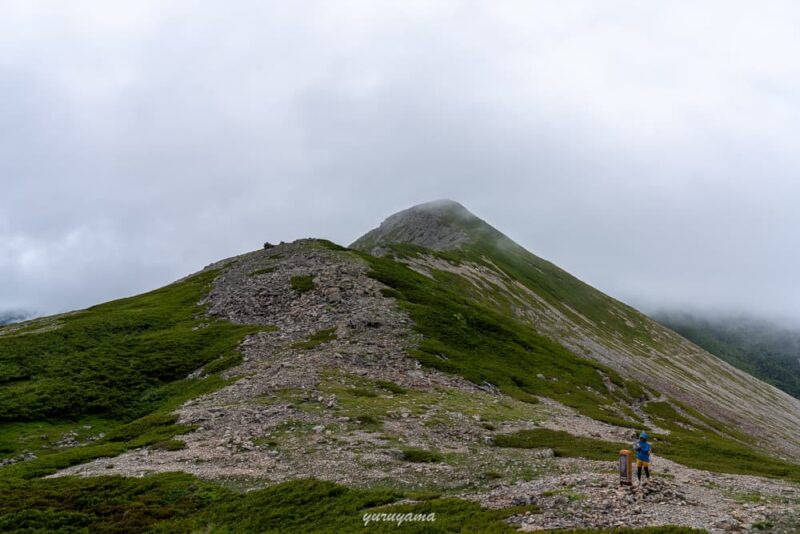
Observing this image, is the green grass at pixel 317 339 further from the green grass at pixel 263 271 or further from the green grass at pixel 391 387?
the green grass at pixel 263 271

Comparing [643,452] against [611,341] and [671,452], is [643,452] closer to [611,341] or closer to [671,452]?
[671,452]

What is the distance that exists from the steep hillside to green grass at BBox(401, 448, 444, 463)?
0.49ft

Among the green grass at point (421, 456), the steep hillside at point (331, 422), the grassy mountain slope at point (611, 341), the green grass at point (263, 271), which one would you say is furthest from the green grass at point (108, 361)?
the grassy mountain slope at point (611, 341)

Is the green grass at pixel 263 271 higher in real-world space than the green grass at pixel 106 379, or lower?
higher

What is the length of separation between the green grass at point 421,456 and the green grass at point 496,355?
81.1ft

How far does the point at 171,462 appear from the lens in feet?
97.9

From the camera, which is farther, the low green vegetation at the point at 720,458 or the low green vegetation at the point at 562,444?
the low green vegetation at the point at 562,444

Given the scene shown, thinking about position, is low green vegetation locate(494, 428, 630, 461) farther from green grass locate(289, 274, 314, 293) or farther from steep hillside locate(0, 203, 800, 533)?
green grass locate(289, 274, 314, 293)

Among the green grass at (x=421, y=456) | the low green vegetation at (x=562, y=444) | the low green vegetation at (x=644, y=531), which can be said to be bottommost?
the low green vegetation at (x=562, y=444)

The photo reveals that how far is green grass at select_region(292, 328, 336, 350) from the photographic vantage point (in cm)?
5642

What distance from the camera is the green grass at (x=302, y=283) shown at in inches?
2976

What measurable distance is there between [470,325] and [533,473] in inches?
2012

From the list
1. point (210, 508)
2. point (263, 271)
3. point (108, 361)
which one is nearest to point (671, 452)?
point (210, 508)

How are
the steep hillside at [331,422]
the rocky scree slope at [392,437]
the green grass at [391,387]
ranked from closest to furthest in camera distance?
the rocky scree slope at [392,437]
the steep hillside at [331,422]
the green grass at [391,387]
